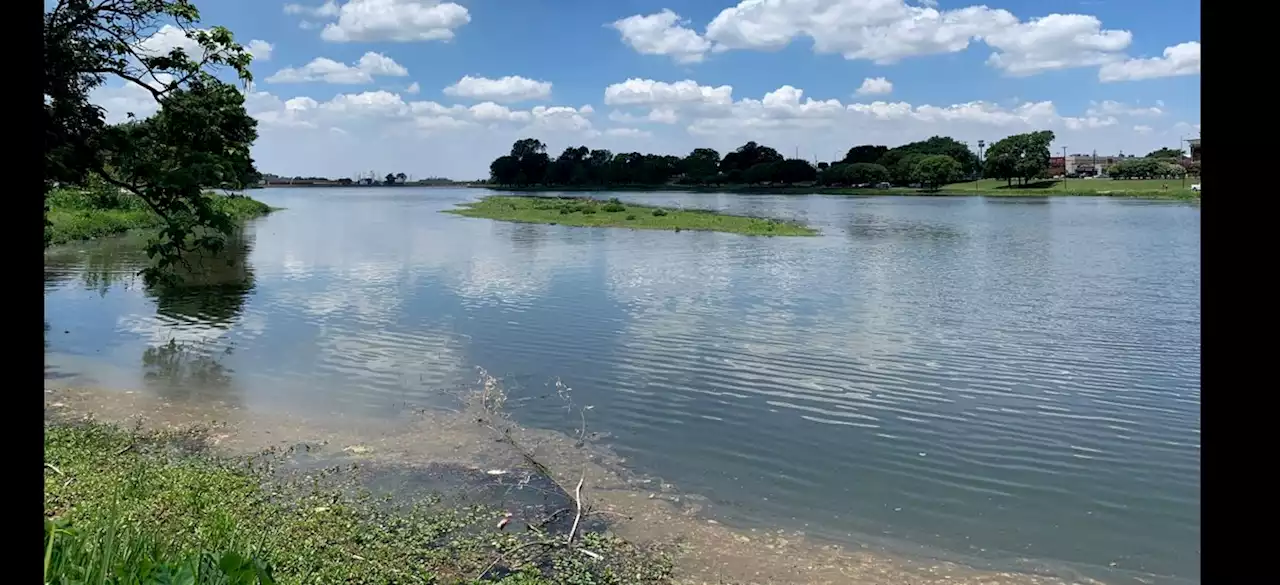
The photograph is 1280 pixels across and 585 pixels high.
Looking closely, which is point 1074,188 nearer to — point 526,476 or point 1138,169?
point 1138,169

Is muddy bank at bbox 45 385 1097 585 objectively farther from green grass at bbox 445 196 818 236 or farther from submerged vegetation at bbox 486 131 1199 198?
submerged vegetation at bbox 486 131 1199 198

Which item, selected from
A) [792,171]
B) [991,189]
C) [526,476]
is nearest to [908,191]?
[991,189]

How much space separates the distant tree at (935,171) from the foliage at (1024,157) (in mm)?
5140

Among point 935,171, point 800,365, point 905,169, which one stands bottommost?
point 800,365

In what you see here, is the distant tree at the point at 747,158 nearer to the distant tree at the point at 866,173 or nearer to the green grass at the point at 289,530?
the distant tree at the point at 866,173

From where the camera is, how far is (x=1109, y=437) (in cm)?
1057

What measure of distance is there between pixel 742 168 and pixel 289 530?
130499 mm

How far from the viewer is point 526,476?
8.99 meters

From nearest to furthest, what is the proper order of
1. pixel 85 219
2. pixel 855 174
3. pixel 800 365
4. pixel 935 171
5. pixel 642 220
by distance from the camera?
1. pixel 800 365
2. pixel 85 219
3. pixel 642 220
4. pixel 935 171
5. pixel 855 174

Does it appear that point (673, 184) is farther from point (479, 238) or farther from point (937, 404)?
point (937, 404)

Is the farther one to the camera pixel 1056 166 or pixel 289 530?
pixel 1056 166

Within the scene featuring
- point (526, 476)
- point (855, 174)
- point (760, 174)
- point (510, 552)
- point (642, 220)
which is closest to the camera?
point (510, 552)
